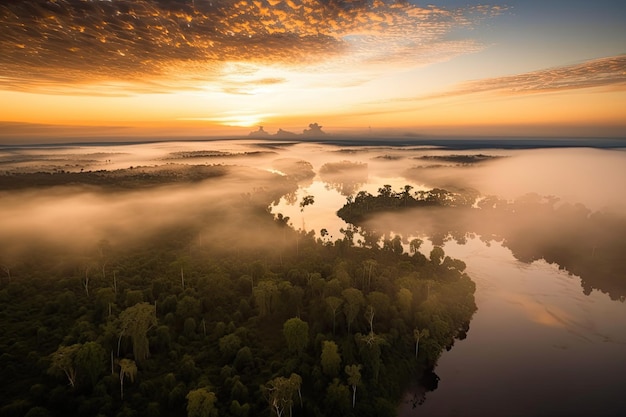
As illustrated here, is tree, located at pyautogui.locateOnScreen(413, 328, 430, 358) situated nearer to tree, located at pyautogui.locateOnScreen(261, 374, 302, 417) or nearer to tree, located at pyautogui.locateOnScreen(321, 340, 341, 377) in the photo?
tree, located at pyautogui.locateOnScreen(321, 340, 341, 377)

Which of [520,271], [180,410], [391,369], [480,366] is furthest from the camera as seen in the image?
[520,271]

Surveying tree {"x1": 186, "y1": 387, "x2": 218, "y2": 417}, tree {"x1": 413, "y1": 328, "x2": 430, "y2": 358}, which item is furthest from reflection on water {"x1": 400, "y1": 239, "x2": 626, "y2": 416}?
tree {"x1": 186, "y1": 387, "x2": 218, "y2": 417}

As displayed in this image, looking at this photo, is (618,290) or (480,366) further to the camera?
(618,290)

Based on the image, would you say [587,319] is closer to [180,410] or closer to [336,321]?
[336,321]

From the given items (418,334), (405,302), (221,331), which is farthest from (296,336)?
(405,302)

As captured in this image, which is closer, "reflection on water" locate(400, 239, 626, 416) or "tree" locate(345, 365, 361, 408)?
"tree" locate(345, 365, 361, 408)

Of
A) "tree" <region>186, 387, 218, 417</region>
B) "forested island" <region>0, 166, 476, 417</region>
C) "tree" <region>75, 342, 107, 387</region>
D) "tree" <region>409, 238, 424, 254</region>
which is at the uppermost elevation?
"tree" <region>75, 342, 107, 387</region>

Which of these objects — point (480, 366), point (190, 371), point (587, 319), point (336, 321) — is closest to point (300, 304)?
point (336, 321)

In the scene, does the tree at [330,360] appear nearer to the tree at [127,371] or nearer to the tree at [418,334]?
the tree at [418,334]
